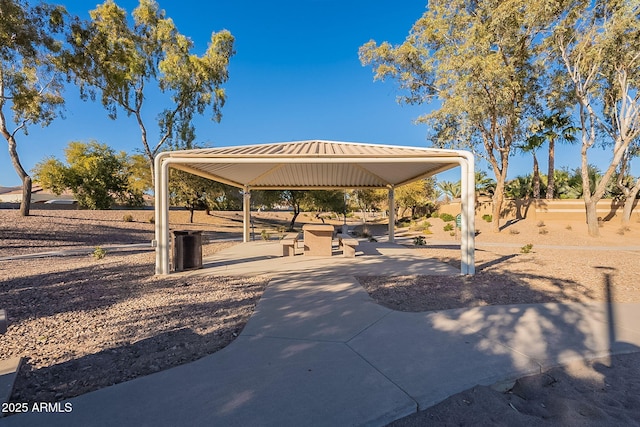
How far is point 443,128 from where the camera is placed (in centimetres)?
1983

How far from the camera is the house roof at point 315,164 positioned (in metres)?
8.35

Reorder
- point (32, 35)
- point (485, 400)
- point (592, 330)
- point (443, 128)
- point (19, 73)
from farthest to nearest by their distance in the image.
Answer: point (443, 128)
point (19, 73)
point (32, 35)
point (592, 330)
point (485, 400)

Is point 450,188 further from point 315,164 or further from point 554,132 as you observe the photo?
point 315,164

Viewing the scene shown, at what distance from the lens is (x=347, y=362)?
3.33 m

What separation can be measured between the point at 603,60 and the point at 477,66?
652 centimetres

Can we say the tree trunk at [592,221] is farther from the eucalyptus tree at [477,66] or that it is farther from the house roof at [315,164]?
the house roof at [315,164]

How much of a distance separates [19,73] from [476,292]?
2024cm

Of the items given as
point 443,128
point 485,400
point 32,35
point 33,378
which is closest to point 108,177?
point 32,35

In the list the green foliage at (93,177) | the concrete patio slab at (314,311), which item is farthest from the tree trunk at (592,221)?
the green foliage at (93,177)

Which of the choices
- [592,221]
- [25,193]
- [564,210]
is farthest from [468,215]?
[25,193]

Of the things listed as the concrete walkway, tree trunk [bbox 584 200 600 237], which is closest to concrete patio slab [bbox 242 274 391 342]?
the concrete walkway

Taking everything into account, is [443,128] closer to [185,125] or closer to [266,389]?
[185,125]

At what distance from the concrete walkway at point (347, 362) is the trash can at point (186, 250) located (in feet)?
12.4

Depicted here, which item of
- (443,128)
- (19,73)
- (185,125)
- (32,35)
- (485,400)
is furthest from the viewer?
(185,125)
